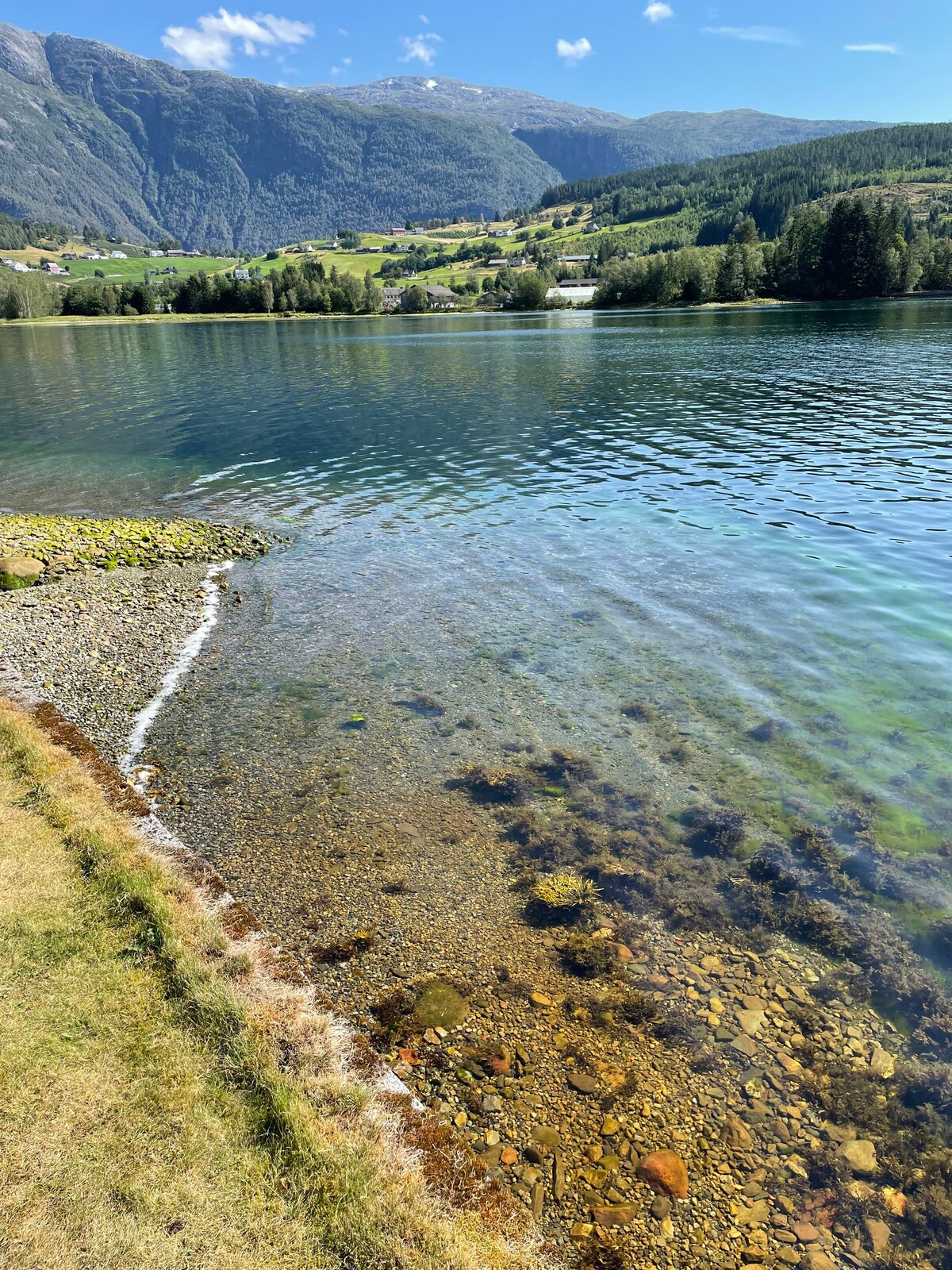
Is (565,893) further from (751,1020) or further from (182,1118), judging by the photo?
(182,1118)

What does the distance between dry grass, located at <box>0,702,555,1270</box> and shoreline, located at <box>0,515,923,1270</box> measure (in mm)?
674

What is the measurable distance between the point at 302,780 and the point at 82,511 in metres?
26.4

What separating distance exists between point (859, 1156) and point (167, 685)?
15545 mm

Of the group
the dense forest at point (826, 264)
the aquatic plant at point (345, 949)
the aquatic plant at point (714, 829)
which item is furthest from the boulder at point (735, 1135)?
the dense forest at point (826, 264)

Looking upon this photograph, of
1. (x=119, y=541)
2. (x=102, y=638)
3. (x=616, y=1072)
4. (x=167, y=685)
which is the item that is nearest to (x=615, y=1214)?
(x=616, y=1072)

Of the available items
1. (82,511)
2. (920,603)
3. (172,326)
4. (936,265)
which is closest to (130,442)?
(82,511)

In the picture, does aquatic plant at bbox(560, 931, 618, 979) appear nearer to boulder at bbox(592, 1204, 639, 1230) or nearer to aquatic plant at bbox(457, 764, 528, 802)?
boulder at bbox(592, 1204, 639, 1230)

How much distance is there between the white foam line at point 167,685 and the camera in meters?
13.8

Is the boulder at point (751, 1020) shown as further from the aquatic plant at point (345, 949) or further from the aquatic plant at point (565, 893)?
the aquatic plant at point (345, 949)

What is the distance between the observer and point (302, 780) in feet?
44.8

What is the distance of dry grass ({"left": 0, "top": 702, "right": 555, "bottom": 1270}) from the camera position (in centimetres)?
574

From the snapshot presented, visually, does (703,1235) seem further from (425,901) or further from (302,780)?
(302,780)

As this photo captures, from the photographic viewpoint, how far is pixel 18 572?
2386cm

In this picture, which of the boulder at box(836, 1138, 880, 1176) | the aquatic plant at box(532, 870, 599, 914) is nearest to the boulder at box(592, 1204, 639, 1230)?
the boulder at box(836, 1138, 880, 1176)
